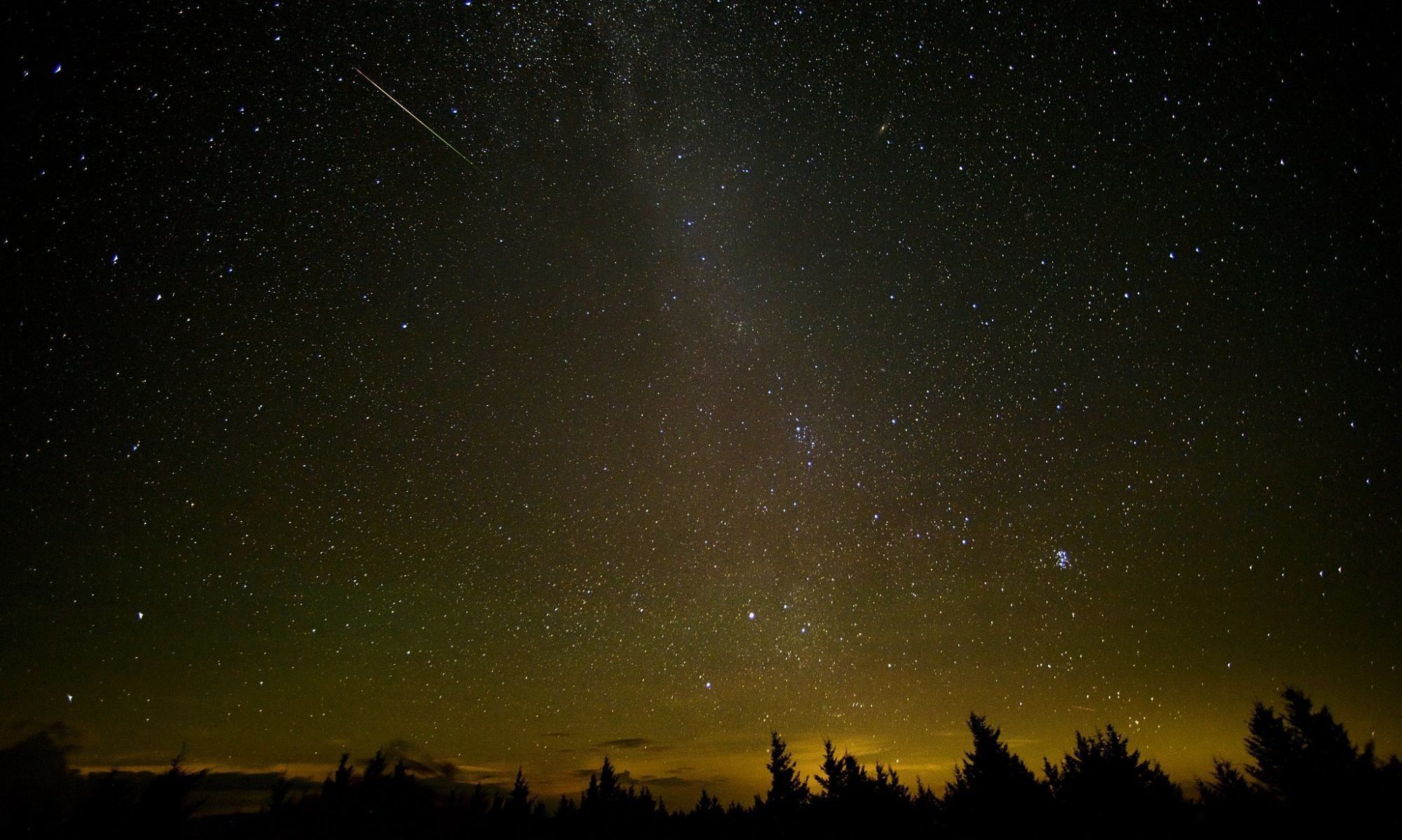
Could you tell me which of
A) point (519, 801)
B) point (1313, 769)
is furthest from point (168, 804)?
point (1313, 769)

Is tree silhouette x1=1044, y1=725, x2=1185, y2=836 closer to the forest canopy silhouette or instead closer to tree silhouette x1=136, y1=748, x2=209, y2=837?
the forest canopy silhouette

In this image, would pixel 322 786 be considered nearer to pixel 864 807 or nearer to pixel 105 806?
pixel 105 806

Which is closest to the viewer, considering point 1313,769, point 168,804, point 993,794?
point 1313,769

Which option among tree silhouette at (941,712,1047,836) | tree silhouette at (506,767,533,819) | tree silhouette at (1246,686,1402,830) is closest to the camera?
tree silhouette at (1246,686,1402,830)

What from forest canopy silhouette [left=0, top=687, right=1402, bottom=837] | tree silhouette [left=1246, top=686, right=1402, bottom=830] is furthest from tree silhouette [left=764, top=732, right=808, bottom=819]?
tree silhouette [left=1246, top=686, right=1402, bottom=830]

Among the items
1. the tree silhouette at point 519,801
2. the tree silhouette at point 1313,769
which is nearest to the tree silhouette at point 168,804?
the tree silhouette at point 519,801

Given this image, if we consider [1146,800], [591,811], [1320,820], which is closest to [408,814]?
[591,811]

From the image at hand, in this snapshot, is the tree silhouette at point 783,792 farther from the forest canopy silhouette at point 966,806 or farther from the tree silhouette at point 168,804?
the tree silhouette at point 168,804

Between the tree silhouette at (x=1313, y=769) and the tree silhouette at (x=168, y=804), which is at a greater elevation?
the tree silhouette at (x=1313, y=769)

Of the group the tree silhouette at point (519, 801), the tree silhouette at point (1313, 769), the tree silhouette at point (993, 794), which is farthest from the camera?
the tree silhouette at point (519, 801)

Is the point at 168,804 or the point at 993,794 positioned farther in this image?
the point at 168,804

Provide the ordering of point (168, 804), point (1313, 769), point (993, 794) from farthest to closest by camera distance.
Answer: point (168, 804) → point (993, 794) → point (1313, 769)

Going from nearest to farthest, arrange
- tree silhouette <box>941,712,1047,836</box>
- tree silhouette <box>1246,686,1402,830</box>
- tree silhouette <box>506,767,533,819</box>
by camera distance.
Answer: tree silhouette <box>1246,686,1402,830</box> → tree silhouette <box>941,712,1047,836</box> → tree silhouette <box>506,767,533,819</box>

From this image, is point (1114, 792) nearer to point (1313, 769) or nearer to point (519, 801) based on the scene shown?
point (1313, 769)
